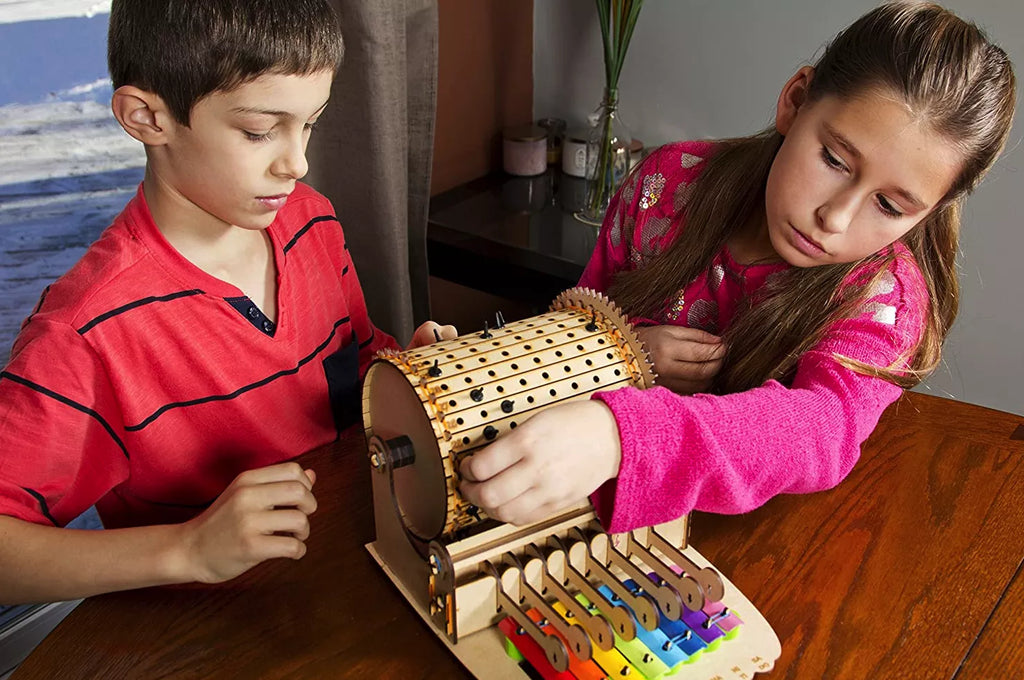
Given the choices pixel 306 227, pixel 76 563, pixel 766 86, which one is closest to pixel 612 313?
pixel 306 227

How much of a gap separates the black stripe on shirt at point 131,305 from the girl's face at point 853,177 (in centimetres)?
73

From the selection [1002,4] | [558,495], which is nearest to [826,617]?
[558,495]

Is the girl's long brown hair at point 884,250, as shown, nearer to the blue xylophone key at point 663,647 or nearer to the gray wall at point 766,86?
the blue xylophone key at point 663,647

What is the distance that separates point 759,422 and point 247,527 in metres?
0.53

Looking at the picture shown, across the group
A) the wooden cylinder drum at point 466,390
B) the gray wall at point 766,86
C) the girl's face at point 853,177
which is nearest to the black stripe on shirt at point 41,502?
the wooden cylinder drum at point 466,390

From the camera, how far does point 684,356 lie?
3.69 ft

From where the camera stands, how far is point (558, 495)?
79cm

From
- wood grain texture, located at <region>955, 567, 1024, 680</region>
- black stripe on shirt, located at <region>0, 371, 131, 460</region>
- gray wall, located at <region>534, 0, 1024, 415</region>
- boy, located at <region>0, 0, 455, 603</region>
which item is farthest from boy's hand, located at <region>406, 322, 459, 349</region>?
gray wall, located at <region>534, 0, 1024, 415</region>

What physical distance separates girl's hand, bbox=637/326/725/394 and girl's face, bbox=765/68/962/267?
0.52 ft

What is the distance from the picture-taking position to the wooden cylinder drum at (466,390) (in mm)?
824

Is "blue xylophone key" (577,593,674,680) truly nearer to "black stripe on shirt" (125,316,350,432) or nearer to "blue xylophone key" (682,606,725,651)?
"blue xylophone key" (682,606,725,651)

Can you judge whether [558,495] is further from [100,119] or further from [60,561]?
[100,119]

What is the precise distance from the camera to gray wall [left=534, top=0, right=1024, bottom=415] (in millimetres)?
1843

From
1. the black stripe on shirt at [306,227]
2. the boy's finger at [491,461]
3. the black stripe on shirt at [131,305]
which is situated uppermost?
the boy's finger at [491,461]
